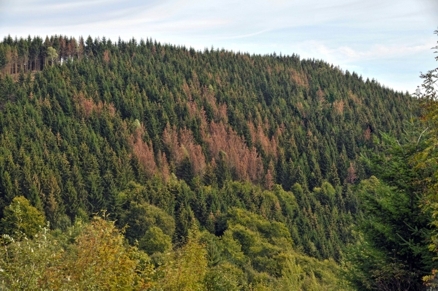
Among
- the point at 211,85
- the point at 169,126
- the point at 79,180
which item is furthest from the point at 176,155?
the point at 211,85

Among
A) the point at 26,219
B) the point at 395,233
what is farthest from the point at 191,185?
the point at 395,233

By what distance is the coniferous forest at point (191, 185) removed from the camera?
20875mm

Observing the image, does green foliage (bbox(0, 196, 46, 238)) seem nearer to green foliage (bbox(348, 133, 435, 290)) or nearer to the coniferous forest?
the coniferous forest

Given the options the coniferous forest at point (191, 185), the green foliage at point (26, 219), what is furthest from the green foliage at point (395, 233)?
the green foliage at point (26, 219)

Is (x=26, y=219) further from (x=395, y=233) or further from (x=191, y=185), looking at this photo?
(x=395, y=233)

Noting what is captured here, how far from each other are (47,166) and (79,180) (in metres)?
7.10

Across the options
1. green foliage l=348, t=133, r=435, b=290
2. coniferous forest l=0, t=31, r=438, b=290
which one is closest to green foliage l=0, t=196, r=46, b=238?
coniferous forest l=0, t=31, r=438, b=290

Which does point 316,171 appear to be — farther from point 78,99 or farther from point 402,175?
point 402,175

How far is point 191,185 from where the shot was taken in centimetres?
12950

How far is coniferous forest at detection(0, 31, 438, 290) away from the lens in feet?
68.5

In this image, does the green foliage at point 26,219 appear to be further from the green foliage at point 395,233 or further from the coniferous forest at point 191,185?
the green foliage at point 395,233

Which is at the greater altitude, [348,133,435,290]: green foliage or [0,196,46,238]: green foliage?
[348,133,435,290]: green foliage

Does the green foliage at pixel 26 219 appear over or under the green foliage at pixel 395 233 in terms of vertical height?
under

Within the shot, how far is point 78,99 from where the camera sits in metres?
152
